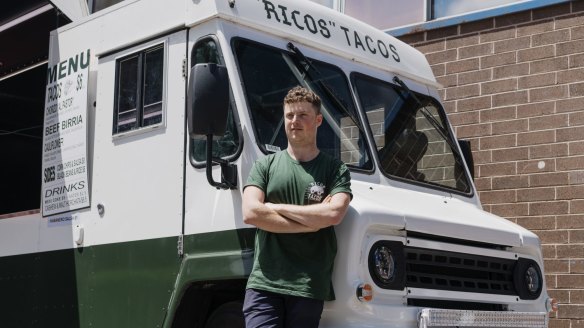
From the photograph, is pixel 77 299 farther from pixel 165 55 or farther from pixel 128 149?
pixel 165 55

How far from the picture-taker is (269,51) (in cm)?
534

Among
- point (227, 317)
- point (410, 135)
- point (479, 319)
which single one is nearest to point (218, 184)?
point (227, 317)

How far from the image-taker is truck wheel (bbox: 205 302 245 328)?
488cm

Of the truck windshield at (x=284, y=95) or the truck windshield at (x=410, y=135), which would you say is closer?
the truck windshield at (x=284, y=95)

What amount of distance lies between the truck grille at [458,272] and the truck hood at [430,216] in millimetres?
114

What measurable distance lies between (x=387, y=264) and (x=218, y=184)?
38.7 inches

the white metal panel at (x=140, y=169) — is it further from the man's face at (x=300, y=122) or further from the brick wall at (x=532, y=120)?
the brick wall at (x=532, y=120)

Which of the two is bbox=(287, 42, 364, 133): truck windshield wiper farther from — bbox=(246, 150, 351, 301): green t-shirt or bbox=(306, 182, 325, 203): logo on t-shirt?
bbox=(306, 182, 325, 203): logo on t-shirt

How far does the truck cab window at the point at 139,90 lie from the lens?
5410 millimetres

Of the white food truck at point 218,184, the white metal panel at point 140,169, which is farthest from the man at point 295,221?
the white metal panel at point 140,169

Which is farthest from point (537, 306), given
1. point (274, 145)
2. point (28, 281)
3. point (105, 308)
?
point (28, 281)

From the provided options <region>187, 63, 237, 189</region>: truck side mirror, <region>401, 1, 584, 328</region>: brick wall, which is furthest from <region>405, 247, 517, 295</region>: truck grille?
<region>401, 1, 584, 328</region>: brick wall

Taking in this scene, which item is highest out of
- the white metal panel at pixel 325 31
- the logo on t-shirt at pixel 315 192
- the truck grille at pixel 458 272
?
the white metal panel at pixel 325 31

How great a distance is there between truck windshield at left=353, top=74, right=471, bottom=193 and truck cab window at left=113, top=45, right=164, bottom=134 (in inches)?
51.1
